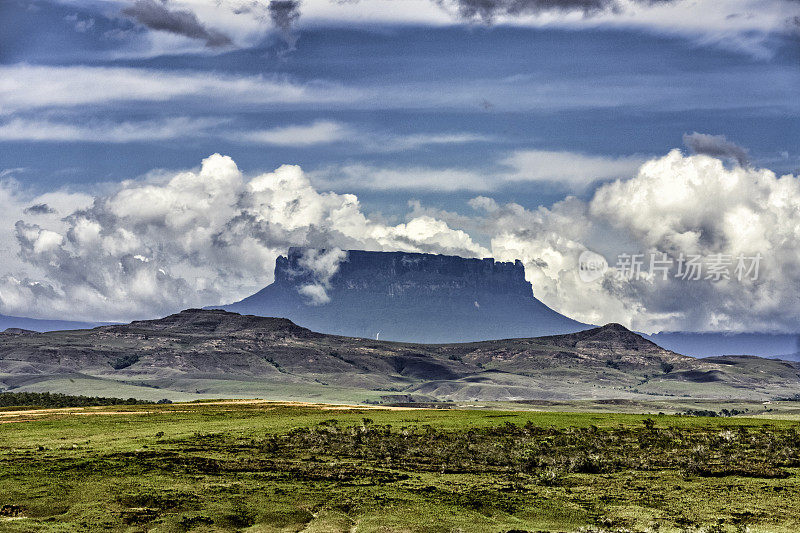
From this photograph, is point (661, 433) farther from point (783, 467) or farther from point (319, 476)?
point (319, 476)

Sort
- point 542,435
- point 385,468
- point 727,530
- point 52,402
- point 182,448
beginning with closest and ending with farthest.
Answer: point 727,530 < point 385,468 < point 182,448 < point 542,435 < point 52,402

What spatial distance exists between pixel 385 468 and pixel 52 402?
426ft

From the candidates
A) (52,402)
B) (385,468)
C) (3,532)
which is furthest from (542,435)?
(52,402)

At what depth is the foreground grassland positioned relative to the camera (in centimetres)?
5784

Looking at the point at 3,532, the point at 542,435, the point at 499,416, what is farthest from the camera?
the point at 499,416

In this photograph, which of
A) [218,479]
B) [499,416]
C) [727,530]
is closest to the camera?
[727,530]

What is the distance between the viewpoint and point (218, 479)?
68.9 metres

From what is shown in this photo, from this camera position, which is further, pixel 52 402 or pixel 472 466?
pixel 52 402

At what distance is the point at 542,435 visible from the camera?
93.9m

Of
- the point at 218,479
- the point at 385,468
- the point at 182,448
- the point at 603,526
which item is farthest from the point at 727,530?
the point at 182,448

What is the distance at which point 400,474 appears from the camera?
73438 mm

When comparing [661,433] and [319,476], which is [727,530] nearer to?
[319,476]

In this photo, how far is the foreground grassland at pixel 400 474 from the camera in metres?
57.8

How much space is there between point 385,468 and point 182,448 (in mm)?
21859
